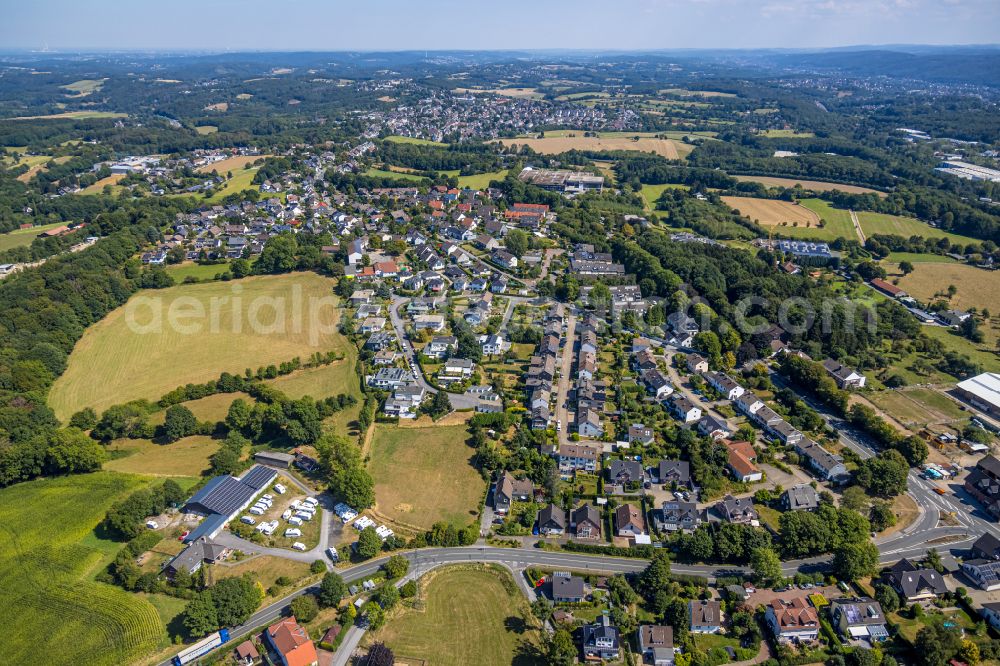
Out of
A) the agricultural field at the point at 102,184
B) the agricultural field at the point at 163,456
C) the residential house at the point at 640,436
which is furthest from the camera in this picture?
the agricultural field at the point at 102,184

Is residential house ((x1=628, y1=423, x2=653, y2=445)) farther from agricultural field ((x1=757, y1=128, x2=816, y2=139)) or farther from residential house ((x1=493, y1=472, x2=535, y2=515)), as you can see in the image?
agricultural field ((x1=757, y1=128, x2=816, y2=139))

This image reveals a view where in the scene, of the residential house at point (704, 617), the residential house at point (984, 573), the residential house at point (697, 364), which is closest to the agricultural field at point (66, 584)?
the residential house at point (704, 617)

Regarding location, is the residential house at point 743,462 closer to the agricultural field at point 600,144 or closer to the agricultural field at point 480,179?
the agricultural field at point 480,179

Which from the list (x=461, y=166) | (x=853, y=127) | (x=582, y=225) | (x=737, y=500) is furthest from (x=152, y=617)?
(x=853, y=127)

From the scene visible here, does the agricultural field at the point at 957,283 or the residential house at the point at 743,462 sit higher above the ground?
the agricultural field at the point at 957,283

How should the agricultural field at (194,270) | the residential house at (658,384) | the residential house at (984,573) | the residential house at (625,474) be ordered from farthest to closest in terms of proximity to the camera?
1. the agricultural field at (194,270)
2. the residential house at (658,384)
3. the residential house at (625,474)
4. the residential house at (984,573)

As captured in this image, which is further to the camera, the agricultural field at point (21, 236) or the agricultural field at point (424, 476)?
the agricultural field at point (21, 236)
